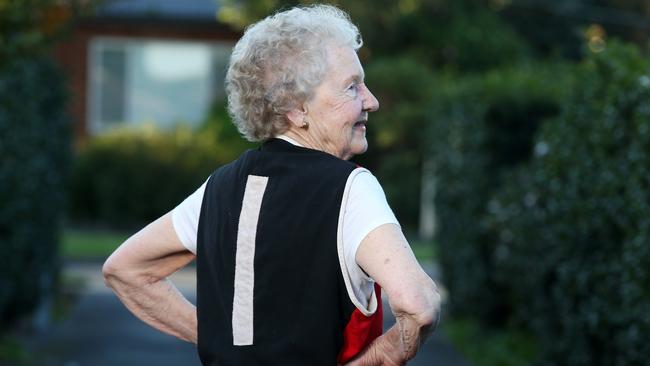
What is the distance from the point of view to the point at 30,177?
10.3 metres

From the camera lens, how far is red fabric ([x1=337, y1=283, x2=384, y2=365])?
10.4 feet

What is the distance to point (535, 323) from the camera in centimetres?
828

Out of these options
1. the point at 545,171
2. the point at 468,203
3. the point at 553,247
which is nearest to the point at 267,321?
the point at 553,247

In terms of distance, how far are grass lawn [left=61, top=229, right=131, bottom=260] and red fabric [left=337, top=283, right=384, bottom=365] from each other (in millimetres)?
15053

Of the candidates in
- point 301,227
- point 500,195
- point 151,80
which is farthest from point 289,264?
point 151,80

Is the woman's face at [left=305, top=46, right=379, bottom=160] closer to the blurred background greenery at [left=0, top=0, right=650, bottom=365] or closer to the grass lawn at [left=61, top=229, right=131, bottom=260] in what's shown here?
the blurred background greenery at [left=0, top=0, right=650, bottom=365]

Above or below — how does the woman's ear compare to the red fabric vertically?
above

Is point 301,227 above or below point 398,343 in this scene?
above

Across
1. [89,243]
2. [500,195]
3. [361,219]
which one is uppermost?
[361,219]

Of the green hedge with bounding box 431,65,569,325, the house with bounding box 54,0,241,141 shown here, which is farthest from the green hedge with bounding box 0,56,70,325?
the house with bounding box 54,0,241,141

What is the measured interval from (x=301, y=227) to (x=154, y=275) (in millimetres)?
742

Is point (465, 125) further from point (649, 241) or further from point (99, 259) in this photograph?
point (99, 259)

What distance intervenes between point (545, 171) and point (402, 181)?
15094mm

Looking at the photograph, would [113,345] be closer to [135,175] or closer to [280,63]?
[280,63]
